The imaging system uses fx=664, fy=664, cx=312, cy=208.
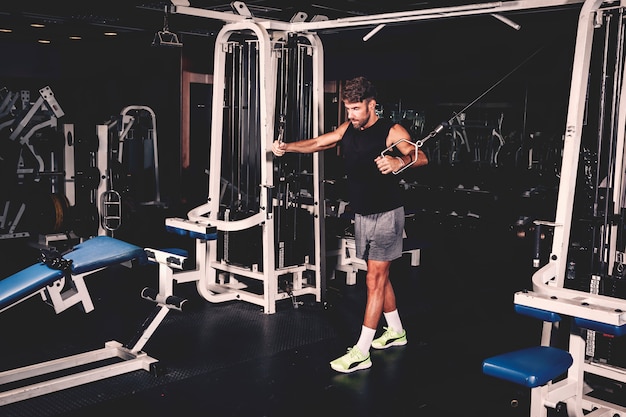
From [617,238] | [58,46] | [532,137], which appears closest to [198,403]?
[617,238]

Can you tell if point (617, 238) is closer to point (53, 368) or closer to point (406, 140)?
point (406, 140)

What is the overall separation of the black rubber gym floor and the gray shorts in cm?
59

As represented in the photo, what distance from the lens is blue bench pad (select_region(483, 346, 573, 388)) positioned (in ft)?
7.45

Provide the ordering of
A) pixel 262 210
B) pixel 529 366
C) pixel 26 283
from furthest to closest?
pixel 262 210 < pixel 26 283 < pixel 529 366

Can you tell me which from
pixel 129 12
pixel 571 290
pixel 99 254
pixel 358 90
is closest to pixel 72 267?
pixel 99 254

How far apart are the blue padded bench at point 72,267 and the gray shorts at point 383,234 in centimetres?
113

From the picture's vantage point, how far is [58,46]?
333 inches

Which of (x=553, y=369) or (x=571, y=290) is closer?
(x=553, y=369)

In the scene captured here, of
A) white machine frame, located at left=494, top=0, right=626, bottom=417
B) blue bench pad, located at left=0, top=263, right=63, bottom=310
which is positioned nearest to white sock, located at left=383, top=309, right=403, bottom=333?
white machine frame, located at left=494, top=0, right=626, bottom=417

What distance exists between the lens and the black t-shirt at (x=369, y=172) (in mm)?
3320

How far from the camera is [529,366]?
234 cm

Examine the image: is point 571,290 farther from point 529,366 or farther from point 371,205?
point 371,205

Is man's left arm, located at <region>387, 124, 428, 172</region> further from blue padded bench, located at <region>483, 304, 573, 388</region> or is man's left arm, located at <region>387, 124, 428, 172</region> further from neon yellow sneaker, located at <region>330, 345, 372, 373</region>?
neon yellow sneaker, located at <region>330, 345, 372, 373</region>

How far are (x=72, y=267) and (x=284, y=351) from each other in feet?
4.05
